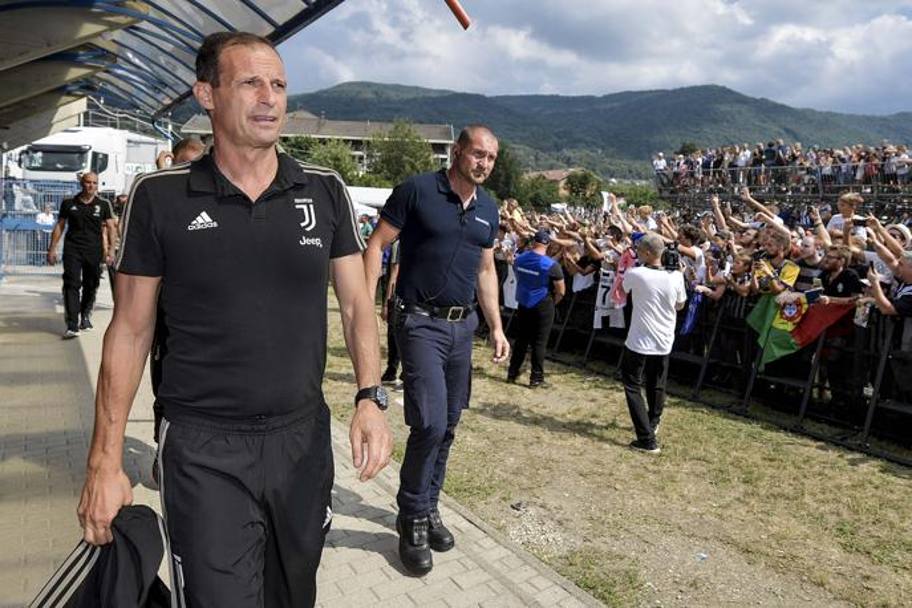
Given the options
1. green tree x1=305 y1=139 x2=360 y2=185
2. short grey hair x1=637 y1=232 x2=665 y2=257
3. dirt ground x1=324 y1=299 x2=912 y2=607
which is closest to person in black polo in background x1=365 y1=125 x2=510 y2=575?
dirt ground x1=324 y1=299 x2=912 y2=607

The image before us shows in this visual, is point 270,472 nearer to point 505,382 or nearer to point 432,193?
point 432,193

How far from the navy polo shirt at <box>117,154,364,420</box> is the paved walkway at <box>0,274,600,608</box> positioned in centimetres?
178

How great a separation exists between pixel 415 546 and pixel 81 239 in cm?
734

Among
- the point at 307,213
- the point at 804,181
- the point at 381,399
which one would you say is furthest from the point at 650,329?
the point at 804,181

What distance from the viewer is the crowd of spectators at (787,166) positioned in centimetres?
2031

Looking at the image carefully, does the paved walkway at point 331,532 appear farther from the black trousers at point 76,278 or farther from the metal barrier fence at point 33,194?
the metal barrier fence at point 33,194

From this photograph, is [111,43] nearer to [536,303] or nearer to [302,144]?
[536,303]

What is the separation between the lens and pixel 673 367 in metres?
9.04

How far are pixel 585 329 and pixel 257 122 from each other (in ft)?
27.6

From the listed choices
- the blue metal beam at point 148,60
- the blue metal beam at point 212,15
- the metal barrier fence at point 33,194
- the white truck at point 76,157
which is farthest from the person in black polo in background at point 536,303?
the white truck at point 76,157

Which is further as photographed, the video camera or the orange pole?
the video camera

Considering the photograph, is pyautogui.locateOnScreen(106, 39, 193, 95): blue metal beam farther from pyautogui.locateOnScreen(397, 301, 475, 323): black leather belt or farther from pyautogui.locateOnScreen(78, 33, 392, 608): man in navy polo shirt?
pyautogui.locateOnScreen(78, 33, 392, 608): man in navy polo shirt

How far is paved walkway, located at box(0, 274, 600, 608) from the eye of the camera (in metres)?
3.61

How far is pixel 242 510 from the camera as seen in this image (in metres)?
2.12
